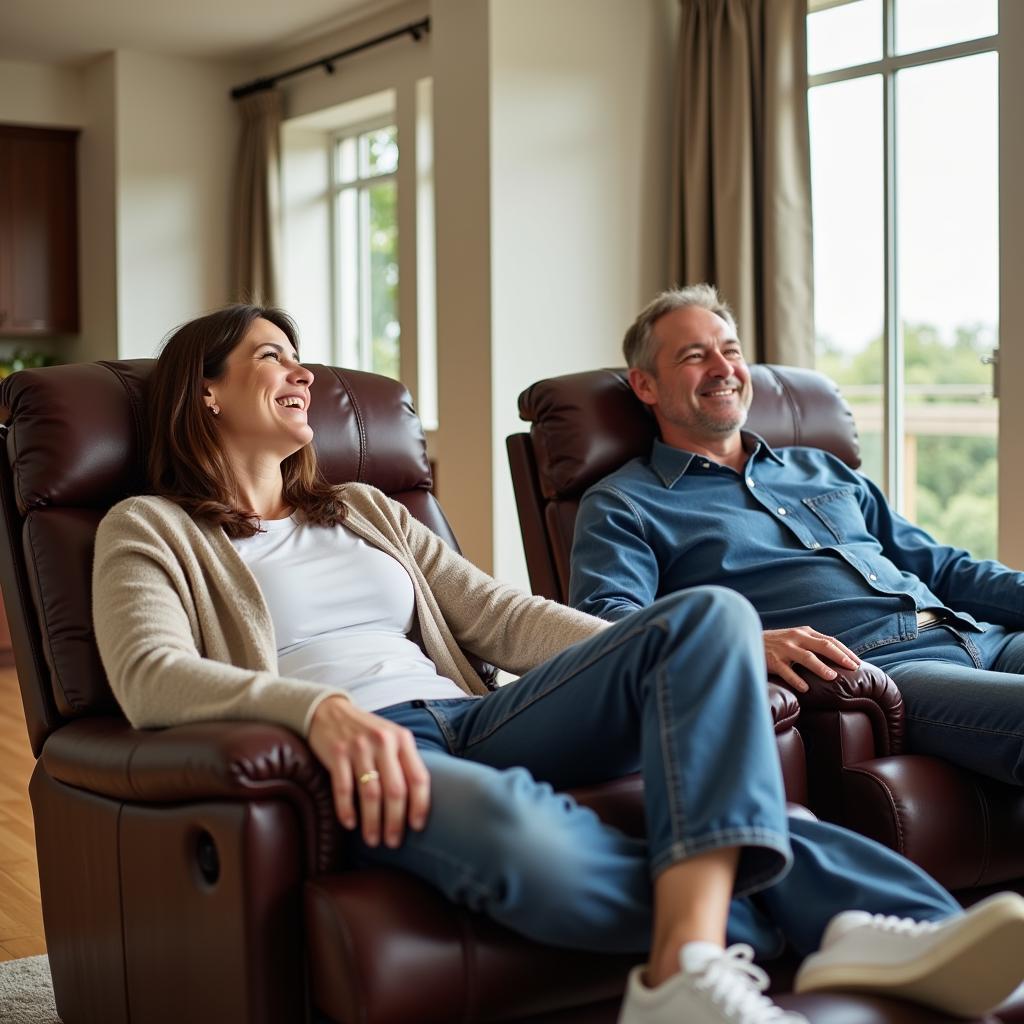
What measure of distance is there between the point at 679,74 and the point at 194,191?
2.87 metres

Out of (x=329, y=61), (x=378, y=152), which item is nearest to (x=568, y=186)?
(x=329, y=61)

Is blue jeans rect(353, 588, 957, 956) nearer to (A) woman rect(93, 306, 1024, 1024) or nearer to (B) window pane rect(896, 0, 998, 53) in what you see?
(A) woman rect(93, 306, 1024, 1024)

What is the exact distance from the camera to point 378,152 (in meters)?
6.54

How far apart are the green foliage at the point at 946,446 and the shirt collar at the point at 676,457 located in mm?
1762

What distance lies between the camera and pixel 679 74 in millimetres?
4824

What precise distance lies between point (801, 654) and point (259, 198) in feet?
17.0

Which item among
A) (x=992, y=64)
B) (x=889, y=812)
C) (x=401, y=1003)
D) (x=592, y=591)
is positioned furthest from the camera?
(x=992, y=64)

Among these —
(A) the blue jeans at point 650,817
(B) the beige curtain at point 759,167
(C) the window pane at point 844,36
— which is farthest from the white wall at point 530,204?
(A) the blue jeans at point 650,817

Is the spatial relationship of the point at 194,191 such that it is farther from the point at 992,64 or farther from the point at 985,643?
the point at 985,643

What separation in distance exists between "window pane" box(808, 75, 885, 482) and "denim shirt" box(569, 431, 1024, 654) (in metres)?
2.00

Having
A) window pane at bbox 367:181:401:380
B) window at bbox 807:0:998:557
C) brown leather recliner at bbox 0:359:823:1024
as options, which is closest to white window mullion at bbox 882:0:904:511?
window at bbox 807:0:998:557

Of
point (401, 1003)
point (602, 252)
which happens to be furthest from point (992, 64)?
point (401, 1003)

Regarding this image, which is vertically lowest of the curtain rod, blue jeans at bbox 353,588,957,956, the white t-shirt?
blue jeans at bbox 353,588,957,956

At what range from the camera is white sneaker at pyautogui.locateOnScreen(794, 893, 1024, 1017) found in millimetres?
1343
